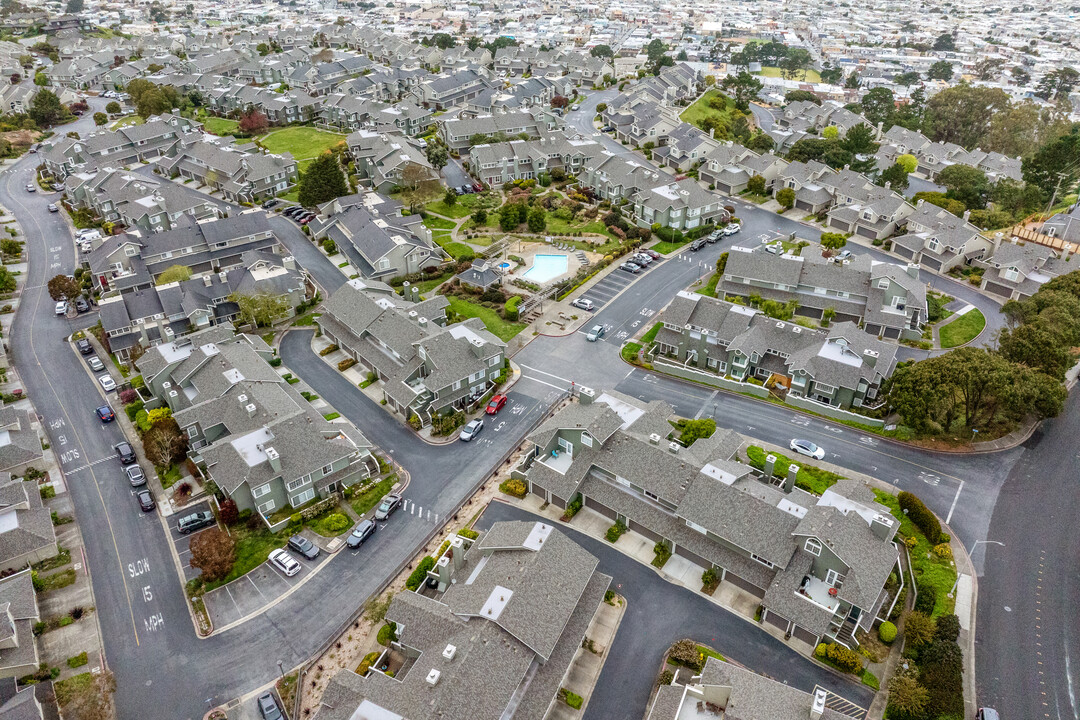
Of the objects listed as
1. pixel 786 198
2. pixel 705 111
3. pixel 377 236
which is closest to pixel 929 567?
pixel 786 198

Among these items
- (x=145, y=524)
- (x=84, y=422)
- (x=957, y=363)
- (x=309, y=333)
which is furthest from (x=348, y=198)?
(x=957, y=363)

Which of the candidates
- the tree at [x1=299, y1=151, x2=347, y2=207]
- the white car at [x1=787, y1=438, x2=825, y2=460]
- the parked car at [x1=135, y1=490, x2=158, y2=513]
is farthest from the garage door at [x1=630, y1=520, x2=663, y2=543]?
the tree at [x1=299, y1=151, x2=347, y2=207]

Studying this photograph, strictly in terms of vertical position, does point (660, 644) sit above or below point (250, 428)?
below

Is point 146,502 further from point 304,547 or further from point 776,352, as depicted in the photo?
point 776,352

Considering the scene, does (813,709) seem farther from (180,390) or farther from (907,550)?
(180,390)

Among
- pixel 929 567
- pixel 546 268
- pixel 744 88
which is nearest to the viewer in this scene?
pixel 929 567

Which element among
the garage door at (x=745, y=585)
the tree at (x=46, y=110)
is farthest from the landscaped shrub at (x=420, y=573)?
the tree at (x=46, y=110)

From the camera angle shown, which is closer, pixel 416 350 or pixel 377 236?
pixel 416 350

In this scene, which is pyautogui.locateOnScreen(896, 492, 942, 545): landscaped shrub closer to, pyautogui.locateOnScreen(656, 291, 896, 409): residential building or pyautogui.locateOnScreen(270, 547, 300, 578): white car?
pyautogui.locateOnScreen(656, 291, 896, 409): residential building
